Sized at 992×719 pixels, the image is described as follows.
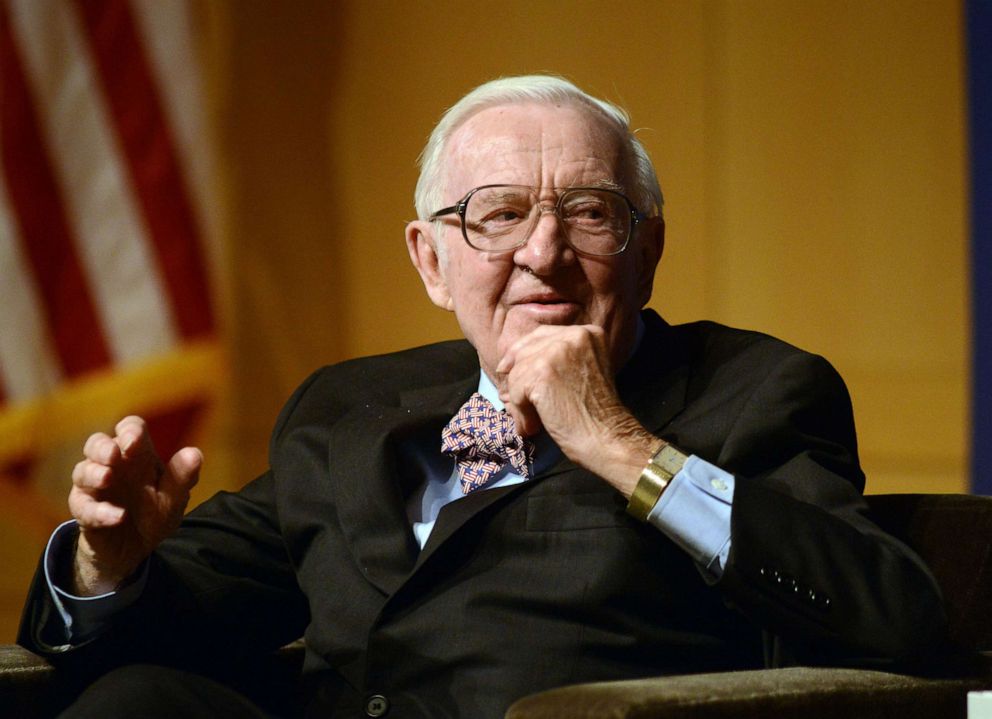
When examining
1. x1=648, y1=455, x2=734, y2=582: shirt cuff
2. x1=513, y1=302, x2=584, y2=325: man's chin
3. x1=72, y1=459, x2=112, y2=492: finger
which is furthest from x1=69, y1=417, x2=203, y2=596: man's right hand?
x1=648, y1=455, x2=734, y2=582: shirt cuff

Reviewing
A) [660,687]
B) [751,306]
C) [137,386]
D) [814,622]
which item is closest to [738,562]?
[814,622]

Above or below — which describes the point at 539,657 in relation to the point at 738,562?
below

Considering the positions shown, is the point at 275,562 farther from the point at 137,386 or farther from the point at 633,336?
the point at 137,386

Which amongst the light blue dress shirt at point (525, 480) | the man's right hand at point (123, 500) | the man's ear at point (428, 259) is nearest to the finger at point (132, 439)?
the man's right hand at point (123, 500)

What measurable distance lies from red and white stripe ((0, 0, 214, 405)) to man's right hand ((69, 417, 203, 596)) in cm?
203

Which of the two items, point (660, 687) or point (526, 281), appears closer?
point (660, 687)

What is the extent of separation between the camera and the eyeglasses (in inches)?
69.4

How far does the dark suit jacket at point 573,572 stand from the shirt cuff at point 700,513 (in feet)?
0.09

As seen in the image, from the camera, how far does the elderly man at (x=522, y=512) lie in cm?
147

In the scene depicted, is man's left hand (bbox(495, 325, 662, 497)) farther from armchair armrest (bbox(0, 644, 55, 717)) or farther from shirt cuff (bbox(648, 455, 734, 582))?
armchair armrest (bbox(0, 644, 55, 717))

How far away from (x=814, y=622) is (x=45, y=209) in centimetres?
282

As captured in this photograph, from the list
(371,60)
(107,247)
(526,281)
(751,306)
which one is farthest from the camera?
(371,60)

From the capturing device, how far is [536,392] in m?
1.58

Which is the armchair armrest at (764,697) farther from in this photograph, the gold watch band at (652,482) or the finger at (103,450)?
the finger at (103,450)
